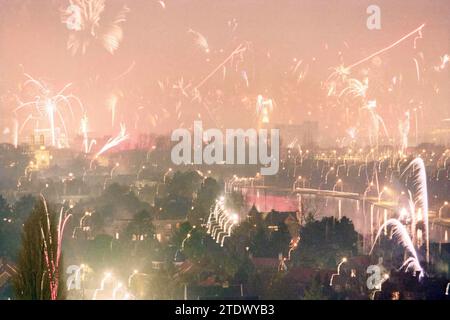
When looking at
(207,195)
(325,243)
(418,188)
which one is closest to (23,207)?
(207,195)

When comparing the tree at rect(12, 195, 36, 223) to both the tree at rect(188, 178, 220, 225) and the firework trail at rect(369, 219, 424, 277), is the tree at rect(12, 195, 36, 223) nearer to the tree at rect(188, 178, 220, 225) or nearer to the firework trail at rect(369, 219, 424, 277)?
the tree at rect(188, 178, 220, 225)

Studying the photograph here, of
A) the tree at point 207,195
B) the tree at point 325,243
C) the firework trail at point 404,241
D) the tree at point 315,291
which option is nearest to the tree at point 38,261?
the tree at point 315,291

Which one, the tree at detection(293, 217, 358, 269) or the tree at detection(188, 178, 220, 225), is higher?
the tree at detection(188, 178, 220, 225)

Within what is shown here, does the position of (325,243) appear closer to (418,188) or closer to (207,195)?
(207,195)

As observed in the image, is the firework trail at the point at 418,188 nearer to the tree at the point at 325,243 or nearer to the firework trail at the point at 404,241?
the firework trail at the point at 404,241

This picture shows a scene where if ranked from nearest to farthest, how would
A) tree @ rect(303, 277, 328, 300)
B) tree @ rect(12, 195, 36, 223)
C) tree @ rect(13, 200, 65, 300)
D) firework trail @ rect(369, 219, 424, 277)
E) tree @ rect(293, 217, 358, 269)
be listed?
tree @ rect(13, 200, 65, 300) < tree @ rect(303, 277, 328, 300) < firework trail @ rect(369, 219, 424, 277) < tree @ rect(293, 217, 358, 269) < tree @ rect(12, 195, 36, 223)

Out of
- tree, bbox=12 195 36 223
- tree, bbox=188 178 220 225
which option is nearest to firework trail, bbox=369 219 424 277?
tree, bbox=188 178 220 225
